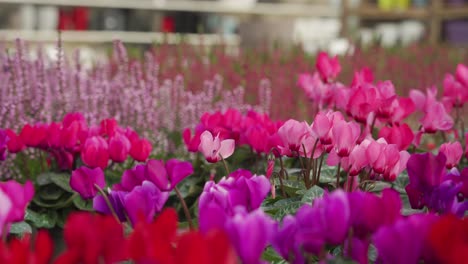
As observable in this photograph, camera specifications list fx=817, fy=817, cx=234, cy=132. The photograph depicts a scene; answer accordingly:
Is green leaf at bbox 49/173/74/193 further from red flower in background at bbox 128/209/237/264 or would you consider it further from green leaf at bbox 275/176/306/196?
red flower in background at bbox 128/209/237/264

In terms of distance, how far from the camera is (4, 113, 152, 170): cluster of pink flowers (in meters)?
1.52

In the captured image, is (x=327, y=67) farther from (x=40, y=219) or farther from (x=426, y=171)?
(x=426, y=171)

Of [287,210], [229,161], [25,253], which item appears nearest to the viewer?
[25,253]

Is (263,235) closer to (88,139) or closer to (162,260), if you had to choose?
(162,260)

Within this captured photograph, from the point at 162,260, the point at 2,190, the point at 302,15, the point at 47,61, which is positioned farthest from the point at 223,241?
the point at 302,15

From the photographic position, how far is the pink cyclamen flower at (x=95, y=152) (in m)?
1.51

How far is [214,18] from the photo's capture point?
901 centimetres

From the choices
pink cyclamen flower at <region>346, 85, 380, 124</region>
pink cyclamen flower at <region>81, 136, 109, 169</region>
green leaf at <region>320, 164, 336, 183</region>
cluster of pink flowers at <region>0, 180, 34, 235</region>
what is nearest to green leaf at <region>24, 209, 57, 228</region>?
pink cyclamen flower at <region>81, 136, 109, 169</region>

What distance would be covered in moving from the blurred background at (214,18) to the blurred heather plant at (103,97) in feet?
18.4

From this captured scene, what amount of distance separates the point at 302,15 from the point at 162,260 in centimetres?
909

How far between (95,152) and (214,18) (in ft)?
24.9

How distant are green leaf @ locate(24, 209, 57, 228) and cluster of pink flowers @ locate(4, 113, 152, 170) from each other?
15cm

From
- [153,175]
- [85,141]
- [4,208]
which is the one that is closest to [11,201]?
[4,208]

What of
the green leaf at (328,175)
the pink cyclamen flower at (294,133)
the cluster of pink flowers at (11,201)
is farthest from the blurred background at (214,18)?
the cluster of pink flowers at (11,201)
